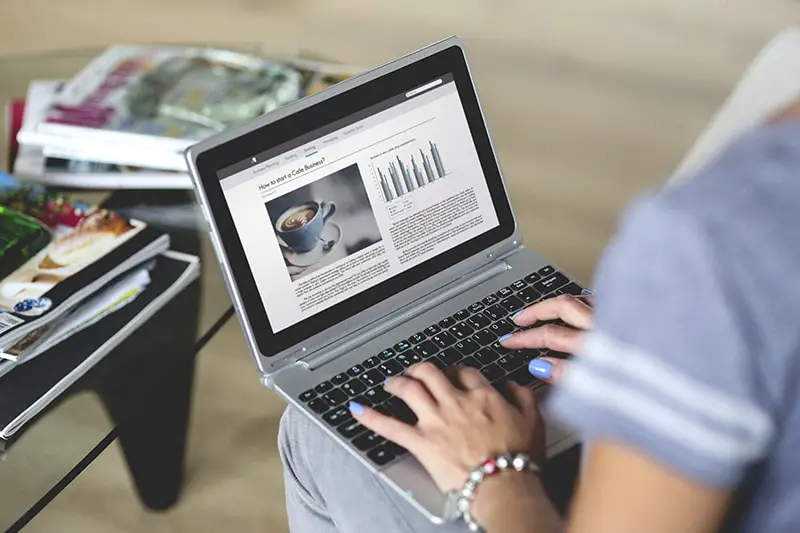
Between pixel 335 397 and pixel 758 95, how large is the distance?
24.2 inches

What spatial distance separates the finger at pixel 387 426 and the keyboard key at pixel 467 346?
5.6 inches

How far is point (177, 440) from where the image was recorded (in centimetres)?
151

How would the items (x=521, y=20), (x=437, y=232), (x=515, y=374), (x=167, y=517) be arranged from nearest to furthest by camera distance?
(x=515, y=374), (x=437, y=232), (x=167, y=517), (x=521, y=20)

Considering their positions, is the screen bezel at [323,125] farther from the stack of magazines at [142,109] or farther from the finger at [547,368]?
the stack of magazines at [142,109]

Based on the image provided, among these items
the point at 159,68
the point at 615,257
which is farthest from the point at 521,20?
the point at 615,257

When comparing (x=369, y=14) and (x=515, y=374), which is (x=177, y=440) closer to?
(x=515, y=374)

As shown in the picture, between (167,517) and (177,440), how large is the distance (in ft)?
0.39

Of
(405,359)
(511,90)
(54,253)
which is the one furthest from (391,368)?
(511,90)

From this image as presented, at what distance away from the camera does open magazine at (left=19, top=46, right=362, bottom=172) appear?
1342 mm

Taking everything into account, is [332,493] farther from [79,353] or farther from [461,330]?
[79,353]

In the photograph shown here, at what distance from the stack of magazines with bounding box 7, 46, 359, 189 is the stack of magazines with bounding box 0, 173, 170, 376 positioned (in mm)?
105

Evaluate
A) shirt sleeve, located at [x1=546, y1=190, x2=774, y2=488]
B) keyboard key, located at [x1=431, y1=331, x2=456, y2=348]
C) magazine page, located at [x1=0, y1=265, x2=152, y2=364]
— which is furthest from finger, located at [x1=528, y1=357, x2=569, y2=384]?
magazine page, located at [x1=0, y1=265, x2=152, y2=364]

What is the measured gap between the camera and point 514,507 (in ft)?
2.60

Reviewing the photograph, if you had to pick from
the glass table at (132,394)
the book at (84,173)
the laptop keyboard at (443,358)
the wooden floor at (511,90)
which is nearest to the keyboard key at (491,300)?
the laptop keyboard at (443,358)
